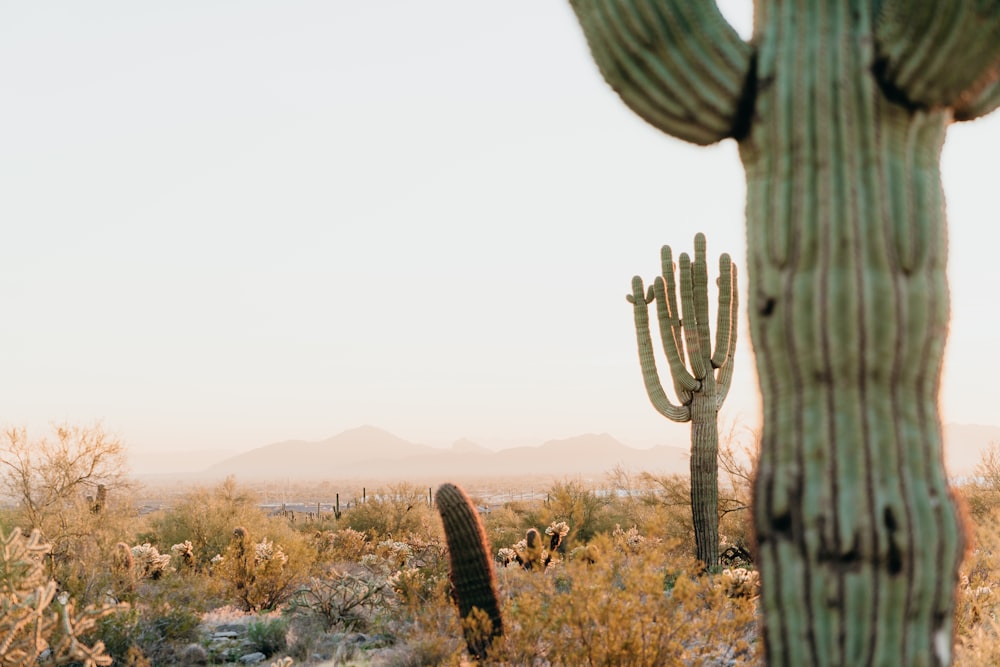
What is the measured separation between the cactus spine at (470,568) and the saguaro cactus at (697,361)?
5.62 m

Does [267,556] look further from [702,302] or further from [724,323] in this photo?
[724,323]

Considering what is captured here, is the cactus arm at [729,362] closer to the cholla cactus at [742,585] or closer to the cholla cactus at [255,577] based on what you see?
the cholla cactus at [742,585]

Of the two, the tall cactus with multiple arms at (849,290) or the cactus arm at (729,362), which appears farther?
the cactus arm at (729,362)

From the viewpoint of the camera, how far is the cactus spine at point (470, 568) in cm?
752

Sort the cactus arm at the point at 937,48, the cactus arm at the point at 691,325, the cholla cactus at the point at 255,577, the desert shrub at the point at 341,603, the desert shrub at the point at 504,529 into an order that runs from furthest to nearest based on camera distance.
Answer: the desert shrub at the point at 504,529 → the cholla cactus at the point at 255,577 → the cactus arm at the point at 691,325 → the desert shrub at the point at 341,603 → the cactus arm at the point at 937,48

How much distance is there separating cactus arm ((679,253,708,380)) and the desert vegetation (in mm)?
2511

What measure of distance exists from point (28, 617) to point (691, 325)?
9486 millimetres

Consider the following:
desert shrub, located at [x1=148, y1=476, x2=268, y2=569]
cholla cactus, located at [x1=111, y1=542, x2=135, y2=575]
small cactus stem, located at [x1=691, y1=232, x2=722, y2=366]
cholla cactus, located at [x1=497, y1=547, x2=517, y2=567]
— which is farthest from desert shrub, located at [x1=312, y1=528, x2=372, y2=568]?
small cactus stem, located at [x1=691, y1=232, x2=722, y2=366]

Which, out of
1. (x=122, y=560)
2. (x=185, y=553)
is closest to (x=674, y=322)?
(x=122, y=560)

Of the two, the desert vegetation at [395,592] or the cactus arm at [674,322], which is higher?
the cactus arm at [674,322]

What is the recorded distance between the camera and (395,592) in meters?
11.3

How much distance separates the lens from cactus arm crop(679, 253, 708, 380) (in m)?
12.7

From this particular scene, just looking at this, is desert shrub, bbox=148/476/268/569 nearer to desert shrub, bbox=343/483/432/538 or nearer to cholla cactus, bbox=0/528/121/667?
desert shrub, bbox=343/483/432/538

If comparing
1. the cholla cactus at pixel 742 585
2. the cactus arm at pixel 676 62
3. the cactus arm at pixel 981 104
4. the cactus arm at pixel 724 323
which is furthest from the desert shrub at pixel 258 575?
the cactus arm at pixel 981 104
